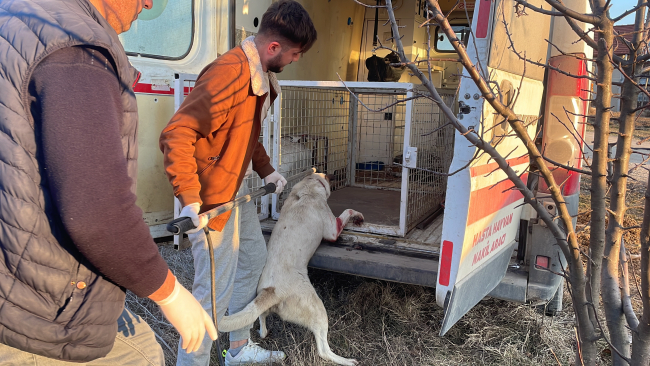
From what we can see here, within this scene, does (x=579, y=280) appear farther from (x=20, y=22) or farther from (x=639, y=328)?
(x=20, y=22)

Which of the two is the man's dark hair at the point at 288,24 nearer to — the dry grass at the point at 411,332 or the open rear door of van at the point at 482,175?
the open rear door of van at the point at 482,175

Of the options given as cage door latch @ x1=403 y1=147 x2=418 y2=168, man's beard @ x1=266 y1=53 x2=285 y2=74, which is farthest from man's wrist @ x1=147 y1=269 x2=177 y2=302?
cage door latch @ x1=403 y1=147 x2=418 y2=168

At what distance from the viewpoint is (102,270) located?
1242 millimetres

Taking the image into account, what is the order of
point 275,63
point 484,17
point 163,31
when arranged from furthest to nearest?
point 163,31, point 275,63, point 484,17

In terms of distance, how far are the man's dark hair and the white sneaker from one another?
6.40ft

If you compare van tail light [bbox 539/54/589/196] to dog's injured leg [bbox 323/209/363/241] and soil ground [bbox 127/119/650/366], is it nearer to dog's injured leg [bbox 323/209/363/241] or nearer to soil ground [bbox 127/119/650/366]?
soil ground [bbox 127/119/650/366]

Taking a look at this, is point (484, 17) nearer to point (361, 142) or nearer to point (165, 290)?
point (165, 290)

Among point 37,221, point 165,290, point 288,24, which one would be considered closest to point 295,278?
point 288,24

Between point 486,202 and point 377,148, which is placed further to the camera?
point 377,148

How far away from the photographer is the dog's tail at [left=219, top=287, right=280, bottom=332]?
311cm

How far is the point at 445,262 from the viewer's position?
2.56m

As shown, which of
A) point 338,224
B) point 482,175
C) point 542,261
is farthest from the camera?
point 338,224

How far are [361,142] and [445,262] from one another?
432cm

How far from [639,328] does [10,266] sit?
1.68m
